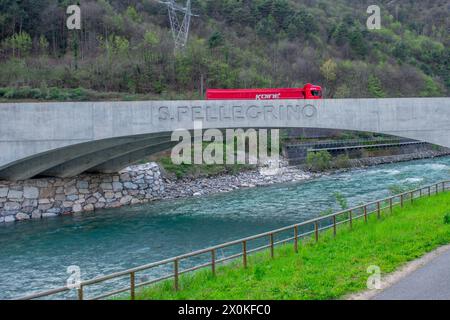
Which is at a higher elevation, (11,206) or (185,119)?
(185,119)

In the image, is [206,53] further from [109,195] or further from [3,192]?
[3,192]

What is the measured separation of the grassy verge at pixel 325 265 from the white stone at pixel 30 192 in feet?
61.8

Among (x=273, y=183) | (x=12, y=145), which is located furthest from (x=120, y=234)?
(x=273, y=183)

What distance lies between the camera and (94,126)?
80.1 ft

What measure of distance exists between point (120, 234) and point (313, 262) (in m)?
13.4

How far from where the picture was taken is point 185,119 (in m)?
24.1

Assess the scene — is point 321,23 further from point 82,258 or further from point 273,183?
point 82,258

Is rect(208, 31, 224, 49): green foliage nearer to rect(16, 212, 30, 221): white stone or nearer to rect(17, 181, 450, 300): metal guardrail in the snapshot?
rect(16, 212, 30, 221): white stone

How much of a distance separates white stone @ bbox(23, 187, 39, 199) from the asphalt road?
895 inches

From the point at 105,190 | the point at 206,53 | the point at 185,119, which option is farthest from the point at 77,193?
the point at 206,53

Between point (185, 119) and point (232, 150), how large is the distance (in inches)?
989

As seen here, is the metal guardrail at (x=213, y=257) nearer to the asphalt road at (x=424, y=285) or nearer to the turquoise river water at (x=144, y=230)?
the turquoise river water at (x=144, y=230)

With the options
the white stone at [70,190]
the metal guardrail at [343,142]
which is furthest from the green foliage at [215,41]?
the white stone at [70,190]

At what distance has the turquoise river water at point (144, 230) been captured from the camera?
17.7 meters
